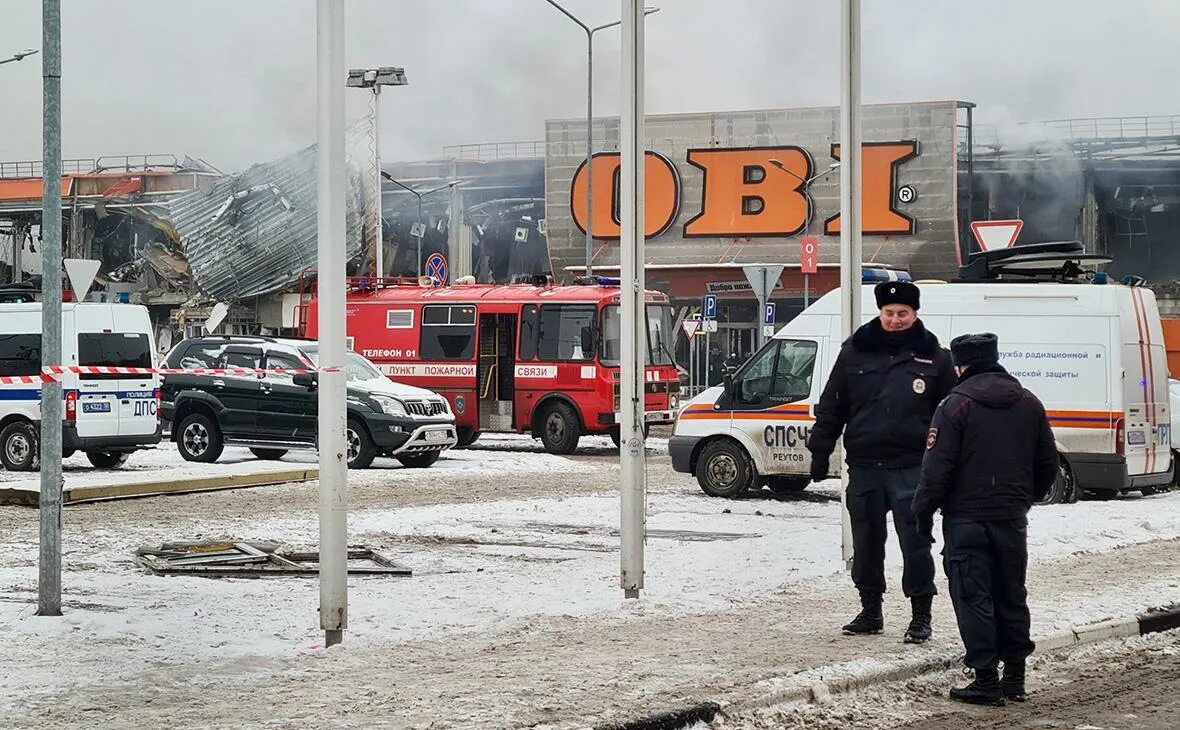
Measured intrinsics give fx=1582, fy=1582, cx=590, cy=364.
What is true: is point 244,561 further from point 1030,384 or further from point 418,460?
point 418,460

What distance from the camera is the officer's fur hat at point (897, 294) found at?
8.34m

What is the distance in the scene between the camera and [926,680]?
300 inches

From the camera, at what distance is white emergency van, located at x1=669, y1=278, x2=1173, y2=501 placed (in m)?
16.4

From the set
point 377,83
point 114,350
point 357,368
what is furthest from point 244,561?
point 377,83

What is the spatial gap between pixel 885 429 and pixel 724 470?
8.99 metres

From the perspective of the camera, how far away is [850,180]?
11.3 metres

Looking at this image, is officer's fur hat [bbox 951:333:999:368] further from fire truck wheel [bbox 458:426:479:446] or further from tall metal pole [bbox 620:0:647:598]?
fire truck wheel [bbox 458:426:479:446]

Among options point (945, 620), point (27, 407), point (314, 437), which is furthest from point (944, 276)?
point (945, 620)

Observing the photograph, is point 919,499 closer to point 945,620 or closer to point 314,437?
point 945,620

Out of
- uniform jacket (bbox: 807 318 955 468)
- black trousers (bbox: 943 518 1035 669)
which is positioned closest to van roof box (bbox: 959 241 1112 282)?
uniform jacket (bbox: 807 318 955 468)

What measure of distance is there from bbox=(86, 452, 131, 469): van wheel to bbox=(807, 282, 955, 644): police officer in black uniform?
570 inches

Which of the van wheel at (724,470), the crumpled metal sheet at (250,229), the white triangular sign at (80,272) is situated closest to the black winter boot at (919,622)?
the van wheel at (724,470)

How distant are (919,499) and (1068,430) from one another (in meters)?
9.69

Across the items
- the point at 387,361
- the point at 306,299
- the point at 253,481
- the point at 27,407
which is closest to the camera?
the point at 253,481
